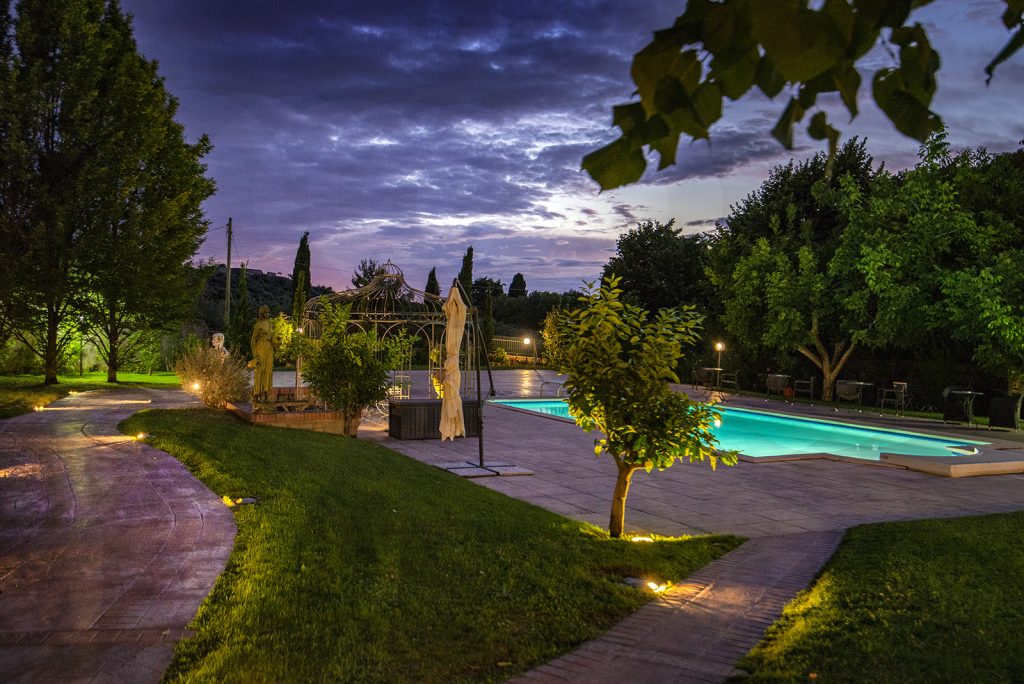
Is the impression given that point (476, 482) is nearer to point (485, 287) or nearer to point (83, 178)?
point (83, 178)

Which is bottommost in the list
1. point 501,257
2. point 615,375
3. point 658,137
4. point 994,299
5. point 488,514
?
point 488,514

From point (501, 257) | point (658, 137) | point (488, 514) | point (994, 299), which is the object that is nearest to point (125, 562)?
point (488, 514)

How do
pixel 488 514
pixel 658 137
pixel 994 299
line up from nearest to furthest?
1. pixel 658 137
2. pixel 488 514
3. pixel 994 299

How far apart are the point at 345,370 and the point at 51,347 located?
375 inches

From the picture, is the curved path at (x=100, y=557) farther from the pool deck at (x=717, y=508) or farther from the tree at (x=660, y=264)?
the tree at (x=660, y=264)

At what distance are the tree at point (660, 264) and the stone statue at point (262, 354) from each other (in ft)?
66.6

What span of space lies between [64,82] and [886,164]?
21.3m

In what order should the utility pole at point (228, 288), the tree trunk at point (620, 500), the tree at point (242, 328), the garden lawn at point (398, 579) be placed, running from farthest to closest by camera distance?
1. the utility pole at point (228, 288)
2. the tree at point (242, 328)
3. the tree trunk at point (620, 500)
4. the garden lawn at point (398, 579)

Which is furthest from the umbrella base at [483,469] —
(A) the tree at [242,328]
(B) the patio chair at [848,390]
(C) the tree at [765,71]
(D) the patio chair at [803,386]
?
(A) the tree at [242,328]

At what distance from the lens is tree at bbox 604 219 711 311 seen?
30.8m

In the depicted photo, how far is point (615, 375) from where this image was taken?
5680mm

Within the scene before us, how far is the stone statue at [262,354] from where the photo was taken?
11.6 meters

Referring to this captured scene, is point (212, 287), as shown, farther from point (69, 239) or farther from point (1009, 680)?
point (1009, 680)

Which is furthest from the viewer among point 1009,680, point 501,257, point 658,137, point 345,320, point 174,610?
point 501,257
